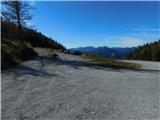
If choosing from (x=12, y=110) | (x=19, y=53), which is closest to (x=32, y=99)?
(x=12, y=110)

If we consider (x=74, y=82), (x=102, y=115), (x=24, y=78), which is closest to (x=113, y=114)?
(x=102, y=115)

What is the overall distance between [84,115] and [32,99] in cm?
230

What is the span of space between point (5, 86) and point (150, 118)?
605cm

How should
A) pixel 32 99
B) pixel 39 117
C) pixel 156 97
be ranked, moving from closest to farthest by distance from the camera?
pixel 39 117 < pixel 32 99 < pixel 156 97

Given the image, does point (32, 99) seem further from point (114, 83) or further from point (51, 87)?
point (114, 83)

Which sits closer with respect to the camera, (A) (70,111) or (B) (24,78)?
(A) (70,111)

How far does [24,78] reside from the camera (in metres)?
13.0

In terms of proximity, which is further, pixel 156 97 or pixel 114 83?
pixel 114 83

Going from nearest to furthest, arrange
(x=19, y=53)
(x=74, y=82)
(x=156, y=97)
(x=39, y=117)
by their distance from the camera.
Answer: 1. (x=39, y=117)
2. (x=156, y=97)
3. (x=74, y=82)
4. (x=19, y=53)

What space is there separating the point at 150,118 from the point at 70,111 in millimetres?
2182

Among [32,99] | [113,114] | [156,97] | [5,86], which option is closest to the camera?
[113,114]

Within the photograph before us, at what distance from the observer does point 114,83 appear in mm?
12633

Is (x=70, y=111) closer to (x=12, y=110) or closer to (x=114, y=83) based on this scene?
(x=12, y=110)

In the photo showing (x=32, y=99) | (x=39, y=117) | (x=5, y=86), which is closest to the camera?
(x=39, y=117)
